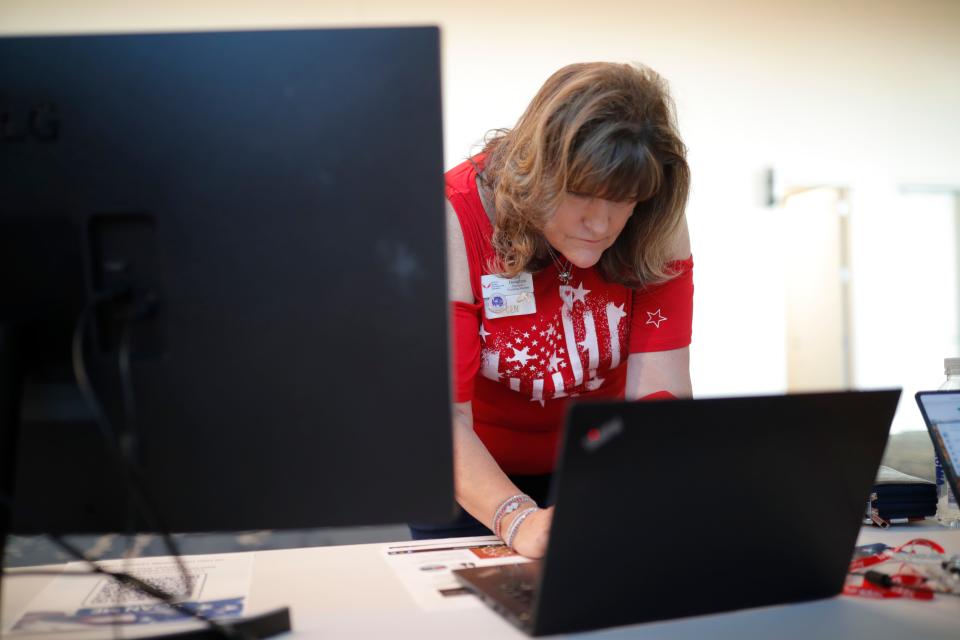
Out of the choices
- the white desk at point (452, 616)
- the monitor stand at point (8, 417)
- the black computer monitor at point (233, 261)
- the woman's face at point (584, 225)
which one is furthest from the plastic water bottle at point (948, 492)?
the monitor stand at point (8, 417)

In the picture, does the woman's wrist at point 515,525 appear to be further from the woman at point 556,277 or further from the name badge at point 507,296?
the name badge at point 507,296

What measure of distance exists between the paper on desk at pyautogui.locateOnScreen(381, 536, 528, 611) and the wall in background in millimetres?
3992

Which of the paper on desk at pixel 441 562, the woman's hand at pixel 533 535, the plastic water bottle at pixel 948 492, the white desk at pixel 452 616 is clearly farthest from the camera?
the plastic water bottle at pixel 948 492

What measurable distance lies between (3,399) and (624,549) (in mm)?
566

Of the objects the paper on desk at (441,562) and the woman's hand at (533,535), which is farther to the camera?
the woman's hand at (533,535)

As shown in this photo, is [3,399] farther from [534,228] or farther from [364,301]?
[534,228]

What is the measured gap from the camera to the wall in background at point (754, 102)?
5020 millimetres

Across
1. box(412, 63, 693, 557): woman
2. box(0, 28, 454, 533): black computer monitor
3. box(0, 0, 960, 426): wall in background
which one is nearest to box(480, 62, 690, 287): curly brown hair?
box(412, 63, 693, 557): woman

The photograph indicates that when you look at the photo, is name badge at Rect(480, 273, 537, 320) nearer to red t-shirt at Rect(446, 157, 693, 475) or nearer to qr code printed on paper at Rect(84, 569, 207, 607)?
red t-shirt at Rect(446, 157, 693, 475)

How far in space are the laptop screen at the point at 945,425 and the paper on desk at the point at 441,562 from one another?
588mm

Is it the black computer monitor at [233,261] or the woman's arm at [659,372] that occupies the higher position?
the black computer monitor at [233,261]

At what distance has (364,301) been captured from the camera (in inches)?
28.2

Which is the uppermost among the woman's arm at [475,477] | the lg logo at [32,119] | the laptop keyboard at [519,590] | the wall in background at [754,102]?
the wall in background at [754,102]

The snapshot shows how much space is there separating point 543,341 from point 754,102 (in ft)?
15.1
